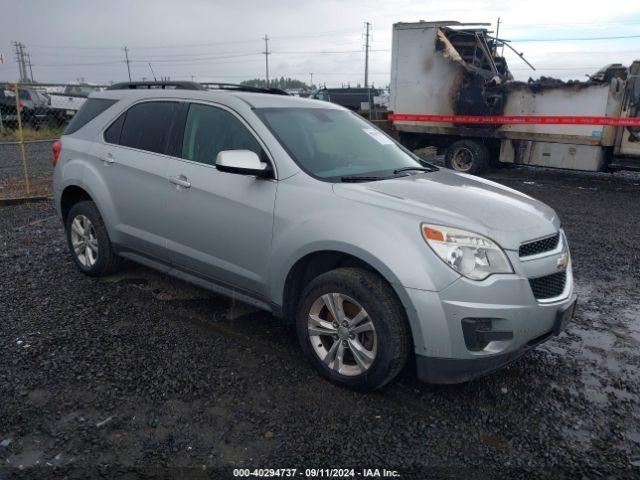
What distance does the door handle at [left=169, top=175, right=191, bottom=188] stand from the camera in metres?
3.94

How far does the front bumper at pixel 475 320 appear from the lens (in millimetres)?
2820

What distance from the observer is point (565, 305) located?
3.17 meters

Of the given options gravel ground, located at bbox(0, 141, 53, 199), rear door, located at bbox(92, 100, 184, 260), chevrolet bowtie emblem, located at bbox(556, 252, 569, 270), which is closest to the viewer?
chevrolet bowtie emblem, located at bbox(556, 252, 569, 270)

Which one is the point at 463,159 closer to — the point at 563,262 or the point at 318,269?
the point at 563,262

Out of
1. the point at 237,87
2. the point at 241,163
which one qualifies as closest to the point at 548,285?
the point at 241,163

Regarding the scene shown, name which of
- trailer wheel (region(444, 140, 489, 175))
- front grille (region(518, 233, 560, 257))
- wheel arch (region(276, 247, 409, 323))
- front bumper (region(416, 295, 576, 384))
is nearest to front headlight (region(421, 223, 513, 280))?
front grille (region(518, 233, 560, 257))

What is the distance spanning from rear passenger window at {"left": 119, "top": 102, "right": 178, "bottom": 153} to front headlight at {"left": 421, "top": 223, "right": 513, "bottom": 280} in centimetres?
238

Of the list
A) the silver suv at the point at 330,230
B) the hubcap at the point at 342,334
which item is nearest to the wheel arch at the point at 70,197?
the silver suv at the point at 330,230

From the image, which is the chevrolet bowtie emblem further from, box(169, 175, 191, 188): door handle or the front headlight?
box(169, 175, 191, 188): door handle

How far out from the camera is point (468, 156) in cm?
1212

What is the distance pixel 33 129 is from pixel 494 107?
1652cm

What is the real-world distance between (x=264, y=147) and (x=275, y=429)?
1.81 metres

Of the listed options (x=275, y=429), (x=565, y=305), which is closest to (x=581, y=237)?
(x=565, y=305)

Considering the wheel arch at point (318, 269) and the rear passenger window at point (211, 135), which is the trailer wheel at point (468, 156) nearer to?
the rear passenger window at point (211, 135)
